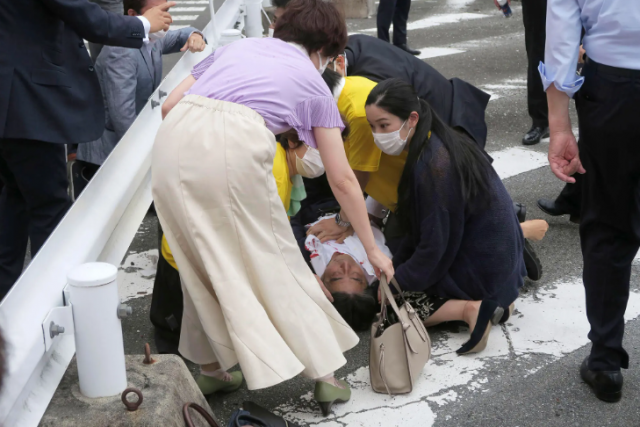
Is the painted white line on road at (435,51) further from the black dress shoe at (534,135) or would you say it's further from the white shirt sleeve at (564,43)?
the white shirt sleeve at (564,43)

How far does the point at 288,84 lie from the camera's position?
2730 mm

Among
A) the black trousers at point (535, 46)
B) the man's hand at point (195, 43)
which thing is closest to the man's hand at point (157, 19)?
the man's hand at point (195, 43)

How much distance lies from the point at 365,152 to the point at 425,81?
82 cm

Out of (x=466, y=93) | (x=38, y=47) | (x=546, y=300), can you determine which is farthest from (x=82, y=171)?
(x=546, y=300)

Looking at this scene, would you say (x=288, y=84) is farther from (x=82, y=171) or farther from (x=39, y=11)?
(x=82, y=171)

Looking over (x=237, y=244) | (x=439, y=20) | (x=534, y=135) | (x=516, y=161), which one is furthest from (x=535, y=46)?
(x=439, y=20)

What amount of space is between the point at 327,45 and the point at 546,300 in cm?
170

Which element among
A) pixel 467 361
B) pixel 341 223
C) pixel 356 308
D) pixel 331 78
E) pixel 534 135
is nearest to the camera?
pixel 467 361

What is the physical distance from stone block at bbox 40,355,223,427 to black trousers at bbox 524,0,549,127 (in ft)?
12.9

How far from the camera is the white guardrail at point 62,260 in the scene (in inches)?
82.9

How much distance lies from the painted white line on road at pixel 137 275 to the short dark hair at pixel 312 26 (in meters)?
1.59

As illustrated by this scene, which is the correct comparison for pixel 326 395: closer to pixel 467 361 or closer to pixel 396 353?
pixel 396 353

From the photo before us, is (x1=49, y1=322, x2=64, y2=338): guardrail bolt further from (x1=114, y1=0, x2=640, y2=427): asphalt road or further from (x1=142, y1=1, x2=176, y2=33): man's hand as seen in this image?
(x1=142, y1=1, x2=176, y2=33): man's hand

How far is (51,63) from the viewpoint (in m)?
3.02
